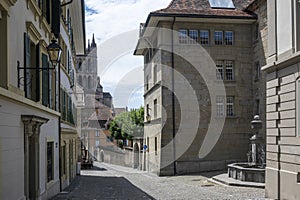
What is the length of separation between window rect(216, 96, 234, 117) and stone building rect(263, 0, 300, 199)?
13.5m

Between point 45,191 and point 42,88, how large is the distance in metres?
3.43

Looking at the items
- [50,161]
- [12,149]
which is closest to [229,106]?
[50,161]

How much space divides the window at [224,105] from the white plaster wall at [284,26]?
14.4m

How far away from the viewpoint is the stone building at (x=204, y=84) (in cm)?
3091

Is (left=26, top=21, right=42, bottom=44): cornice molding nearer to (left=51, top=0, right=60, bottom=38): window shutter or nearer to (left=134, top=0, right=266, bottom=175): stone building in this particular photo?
(left=51, top=0, right=60, bottom=38): window shutter

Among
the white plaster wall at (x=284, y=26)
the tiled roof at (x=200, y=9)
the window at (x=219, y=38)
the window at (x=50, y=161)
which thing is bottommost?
the window at (x=50, y=161)

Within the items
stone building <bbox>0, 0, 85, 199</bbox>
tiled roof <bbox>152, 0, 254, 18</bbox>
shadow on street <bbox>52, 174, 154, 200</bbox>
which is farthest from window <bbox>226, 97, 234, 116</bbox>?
stone building <bbox>0, 0, 85, 199</bbox>

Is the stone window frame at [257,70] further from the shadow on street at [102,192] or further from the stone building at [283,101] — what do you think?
the stone building at [283,101]

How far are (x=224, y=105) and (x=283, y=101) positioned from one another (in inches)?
586

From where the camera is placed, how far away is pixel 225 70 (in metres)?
32.0

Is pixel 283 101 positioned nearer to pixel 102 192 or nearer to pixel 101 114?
pixel 102 192

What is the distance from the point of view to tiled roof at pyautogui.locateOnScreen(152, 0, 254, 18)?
1212 inches

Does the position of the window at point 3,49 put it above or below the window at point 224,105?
above

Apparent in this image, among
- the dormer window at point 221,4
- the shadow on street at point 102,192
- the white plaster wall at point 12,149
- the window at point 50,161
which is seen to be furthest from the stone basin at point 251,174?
the dormer window at point 221,4
